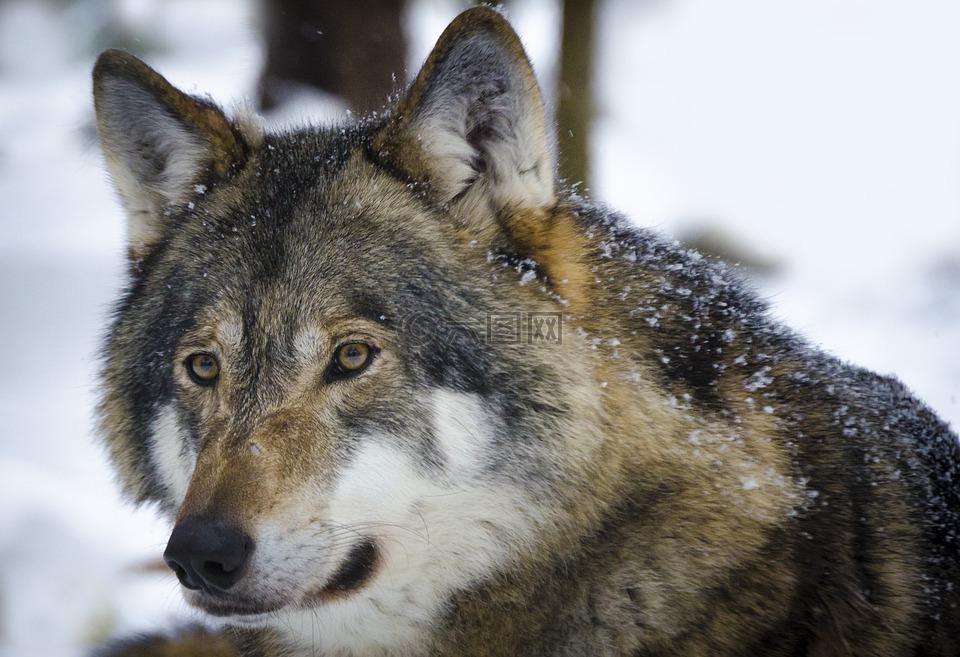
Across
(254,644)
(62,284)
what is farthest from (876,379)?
(62,284)

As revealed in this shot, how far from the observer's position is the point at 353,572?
2.24m

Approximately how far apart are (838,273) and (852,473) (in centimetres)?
464

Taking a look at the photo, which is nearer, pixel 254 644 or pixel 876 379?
pixel 254 644

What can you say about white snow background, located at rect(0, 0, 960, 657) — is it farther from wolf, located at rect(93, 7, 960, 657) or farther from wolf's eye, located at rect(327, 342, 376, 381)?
wolf's eye, located at rect(327, 342, 376, 381)

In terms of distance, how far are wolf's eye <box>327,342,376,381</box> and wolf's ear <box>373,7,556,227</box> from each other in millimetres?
520

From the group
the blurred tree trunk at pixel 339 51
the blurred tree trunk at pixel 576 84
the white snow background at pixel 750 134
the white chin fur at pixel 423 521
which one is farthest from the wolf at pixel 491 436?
the blurred tree trunk at pixel 576 84

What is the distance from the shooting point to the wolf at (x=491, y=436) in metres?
2.23

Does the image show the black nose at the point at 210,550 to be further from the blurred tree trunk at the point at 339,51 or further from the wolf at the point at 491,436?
the blurred tree trunk at the point at 339,51

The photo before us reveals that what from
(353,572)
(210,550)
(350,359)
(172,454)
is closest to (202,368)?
(172,454)

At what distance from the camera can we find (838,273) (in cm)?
667

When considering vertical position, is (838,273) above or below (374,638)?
above

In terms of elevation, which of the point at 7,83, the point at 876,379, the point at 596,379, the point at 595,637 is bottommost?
the point at 595,637

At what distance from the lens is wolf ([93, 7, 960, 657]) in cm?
223

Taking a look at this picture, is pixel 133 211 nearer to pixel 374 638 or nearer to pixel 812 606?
pixel 374 638
